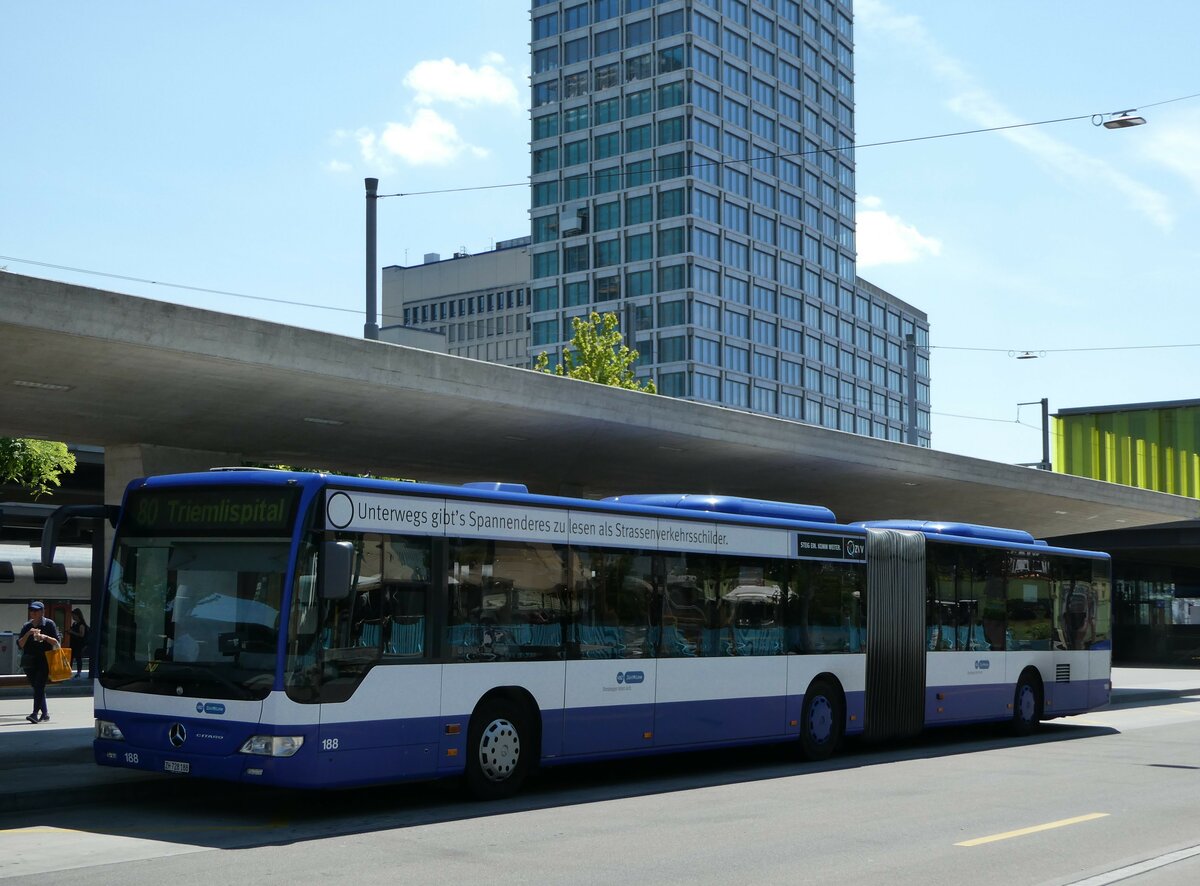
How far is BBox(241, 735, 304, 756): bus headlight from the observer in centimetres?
1130

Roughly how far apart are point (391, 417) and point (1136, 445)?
3857 centimetres

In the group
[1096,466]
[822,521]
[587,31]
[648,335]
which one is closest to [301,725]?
[822,521]

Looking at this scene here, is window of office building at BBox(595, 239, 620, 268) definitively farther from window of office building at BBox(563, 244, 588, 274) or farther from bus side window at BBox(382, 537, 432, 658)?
bus side window at BBox(382, 537, 432, 658)

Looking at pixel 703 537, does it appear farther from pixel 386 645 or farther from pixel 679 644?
pixel 386 645

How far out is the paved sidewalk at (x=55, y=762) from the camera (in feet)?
40.3

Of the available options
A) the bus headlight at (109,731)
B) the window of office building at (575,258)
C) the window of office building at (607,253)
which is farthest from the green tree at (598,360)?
the window of office building at (575,258)

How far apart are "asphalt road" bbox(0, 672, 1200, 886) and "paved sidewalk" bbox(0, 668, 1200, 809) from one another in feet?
0.27

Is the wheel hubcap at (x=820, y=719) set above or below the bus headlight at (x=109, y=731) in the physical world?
below

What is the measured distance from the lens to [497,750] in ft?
43.1

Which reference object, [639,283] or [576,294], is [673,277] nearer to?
[639,283]

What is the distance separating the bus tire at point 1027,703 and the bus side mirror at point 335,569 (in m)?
13.2

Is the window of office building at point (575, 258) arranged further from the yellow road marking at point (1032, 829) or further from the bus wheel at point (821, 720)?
the yellow road marking at point (1032, 829)

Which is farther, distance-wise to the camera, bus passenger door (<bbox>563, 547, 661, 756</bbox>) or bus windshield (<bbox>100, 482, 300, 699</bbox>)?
bus passenger door (<bbox>563, 547, 661, 756</bbox>)

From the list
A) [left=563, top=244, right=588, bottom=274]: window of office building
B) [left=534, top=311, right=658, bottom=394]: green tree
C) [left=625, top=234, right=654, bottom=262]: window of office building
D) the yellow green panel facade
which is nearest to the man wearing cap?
[left=534, top=311, right=658, bottom=394]: green tree
